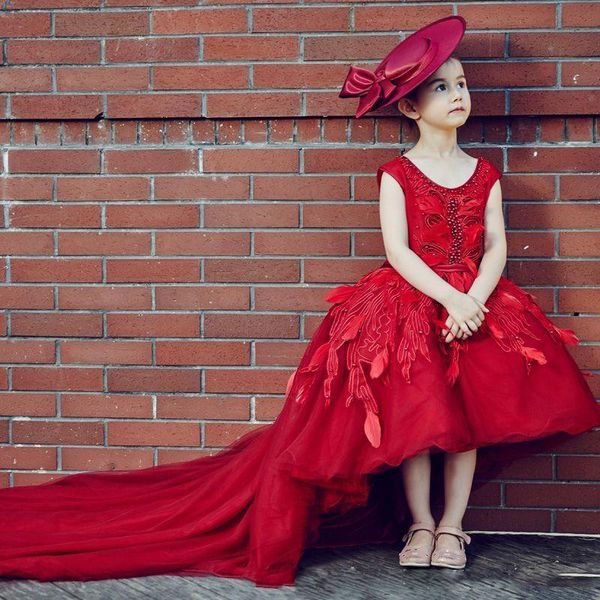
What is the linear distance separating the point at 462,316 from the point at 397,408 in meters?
0.34

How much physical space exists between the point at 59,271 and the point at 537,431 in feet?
5.85

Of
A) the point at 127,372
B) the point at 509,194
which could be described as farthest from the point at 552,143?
the point at 127,372

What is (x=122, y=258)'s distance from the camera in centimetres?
330

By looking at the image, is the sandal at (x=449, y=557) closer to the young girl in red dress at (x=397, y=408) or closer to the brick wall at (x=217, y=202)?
the young girl in red dress at (x=397, y=408)

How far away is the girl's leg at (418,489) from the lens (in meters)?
2.90

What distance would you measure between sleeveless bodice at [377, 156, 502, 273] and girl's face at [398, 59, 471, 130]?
0.19 meters

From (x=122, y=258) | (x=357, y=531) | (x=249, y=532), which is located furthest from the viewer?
(x=122, y=258)

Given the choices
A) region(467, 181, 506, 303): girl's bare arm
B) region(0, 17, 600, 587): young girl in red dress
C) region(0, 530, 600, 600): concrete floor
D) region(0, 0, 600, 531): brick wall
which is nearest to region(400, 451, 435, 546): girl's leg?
region(0, 17, 600, 587): young girl in red dress

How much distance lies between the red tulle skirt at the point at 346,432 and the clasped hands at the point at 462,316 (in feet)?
0.14

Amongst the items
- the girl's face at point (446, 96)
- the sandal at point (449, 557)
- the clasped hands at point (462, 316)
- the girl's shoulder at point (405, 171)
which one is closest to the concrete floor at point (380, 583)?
the sandal at point (449, 557)

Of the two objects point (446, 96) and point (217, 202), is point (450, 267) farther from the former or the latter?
point (217, 202)

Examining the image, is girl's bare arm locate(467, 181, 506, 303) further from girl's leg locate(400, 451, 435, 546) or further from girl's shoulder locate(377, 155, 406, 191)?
girl's leg locate(400, 451, 435, 546)

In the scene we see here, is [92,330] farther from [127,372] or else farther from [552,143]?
[552,143]

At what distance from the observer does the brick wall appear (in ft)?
10.4
